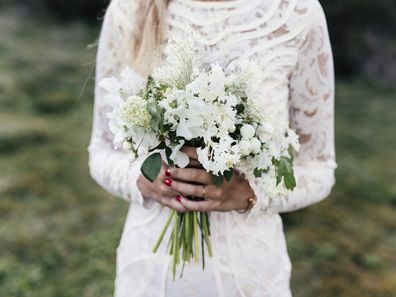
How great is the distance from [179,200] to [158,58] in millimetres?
468

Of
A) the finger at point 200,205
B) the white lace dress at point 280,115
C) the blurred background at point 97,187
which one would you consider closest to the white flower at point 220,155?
the finger at point 200,205

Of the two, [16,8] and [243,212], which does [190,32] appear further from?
[16,8]

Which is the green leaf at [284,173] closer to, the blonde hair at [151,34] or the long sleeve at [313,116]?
→ the long sleeve at [313,116]

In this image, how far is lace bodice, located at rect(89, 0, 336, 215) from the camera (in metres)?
1.93

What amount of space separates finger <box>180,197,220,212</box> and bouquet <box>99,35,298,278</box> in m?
0.11

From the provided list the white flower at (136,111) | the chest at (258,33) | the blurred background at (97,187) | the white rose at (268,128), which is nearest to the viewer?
the white flower at (136,111)

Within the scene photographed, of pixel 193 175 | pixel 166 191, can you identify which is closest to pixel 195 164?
pixel 193 175

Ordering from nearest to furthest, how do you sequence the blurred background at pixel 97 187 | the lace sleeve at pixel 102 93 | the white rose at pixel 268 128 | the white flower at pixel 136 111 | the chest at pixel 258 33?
1. the white flower at pixel 136 111
2. the white rose at pixel 268 128
3. the chest at pixel 258 33
4. the lace sleeve at pixel 102 93
5. the blurred background at pixel 97 187

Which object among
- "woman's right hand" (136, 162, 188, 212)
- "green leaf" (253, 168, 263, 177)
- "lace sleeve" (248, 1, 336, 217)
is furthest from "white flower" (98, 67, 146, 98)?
"lace sleeve" (248, 1, 336, 217)

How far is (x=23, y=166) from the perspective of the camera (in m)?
6.57

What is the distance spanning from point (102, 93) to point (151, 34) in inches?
11.1

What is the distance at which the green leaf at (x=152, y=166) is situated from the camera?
166 centimetres

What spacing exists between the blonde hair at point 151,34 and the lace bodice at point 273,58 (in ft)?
0.11

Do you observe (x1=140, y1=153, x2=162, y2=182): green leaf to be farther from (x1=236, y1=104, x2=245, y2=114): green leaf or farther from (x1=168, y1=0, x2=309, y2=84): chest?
(x1=168, y1=0, x2=309, y2=84): chest
